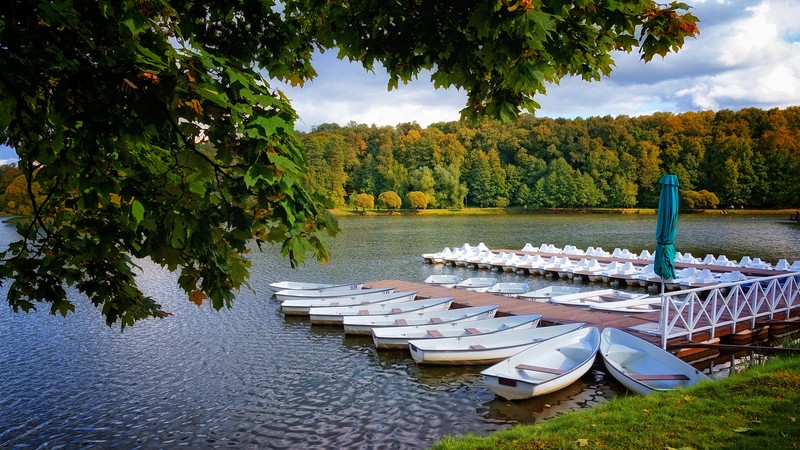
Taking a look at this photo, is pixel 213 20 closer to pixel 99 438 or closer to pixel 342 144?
pixel 99 438

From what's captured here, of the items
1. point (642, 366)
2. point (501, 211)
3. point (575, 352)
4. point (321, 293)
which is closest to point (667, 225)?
point (642, 366)

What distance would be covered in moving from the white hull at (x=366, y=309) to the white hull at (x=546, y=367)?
6.31 metres

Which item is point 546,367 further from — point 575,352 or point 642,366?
point 642,366

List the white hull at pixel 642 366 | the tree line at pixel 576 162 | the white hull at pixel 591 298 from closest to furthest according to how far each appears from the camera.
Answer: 1. the white hull at pixel 642 366
2. the white hull at pixel 591 298
3. the tree line at pixel 576 162

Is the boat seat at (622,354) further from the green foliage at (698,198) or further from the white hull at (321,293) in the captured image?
the green foliage at (698,198)

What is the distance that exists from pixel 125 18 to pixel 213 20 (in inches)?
82.2

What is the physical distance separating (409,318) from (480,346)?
3871mm

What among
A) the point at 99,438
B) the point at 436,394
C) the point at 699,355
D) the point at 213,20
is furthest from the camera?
the point at 699,355

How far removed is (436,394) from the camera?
1177 cm

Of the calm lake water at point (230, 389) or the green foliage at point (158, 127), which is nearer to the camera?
the green foliage at point (158, 127)

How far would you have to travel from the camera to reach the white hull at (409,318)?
637 inches

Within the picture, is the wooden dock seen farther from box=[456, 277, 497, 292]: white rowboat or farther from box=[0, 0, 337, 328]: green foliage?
box=[0, 0, 337, 328]: green foliage

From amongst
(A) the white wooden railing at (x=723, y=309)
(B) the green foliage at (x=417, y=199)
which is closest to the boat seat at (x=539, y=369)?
(A) the white wooden railing at (x=723, y=309)

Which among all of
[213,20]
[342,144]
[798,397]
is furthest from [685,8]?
[342,144]
